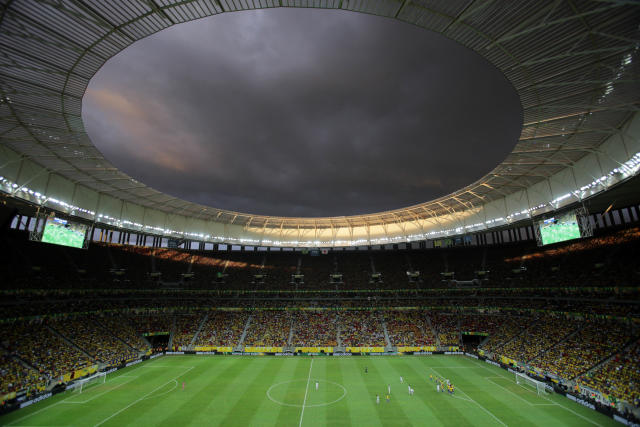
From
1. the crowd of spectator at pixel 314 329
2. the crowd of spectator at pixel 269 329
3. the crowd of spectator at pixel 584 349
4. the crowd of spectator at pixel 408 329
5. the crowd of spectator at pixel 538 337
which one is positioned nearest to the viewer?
the crowd of spectator at pixel 584 349

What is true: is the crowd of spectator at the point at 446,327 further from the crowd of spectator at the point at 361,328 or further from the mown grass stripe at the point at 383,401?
the mown grass stripe at the point at 383,401

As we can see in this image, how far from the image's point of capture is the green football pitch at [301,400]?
74.7 feet

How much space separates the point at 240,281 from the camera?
199 feet

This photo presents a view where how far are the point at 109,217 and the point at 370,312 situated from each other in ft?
132

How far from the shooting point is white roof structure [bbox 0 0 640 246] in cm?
1478

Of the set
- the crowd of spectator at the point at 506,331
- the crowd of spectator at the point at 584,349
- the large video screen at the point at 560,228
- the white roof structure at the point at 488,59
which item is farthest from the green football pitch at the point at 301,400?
the white roof structure at the point at 488,59

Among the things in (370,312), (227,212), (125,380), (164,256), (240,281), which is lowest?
(125,380)

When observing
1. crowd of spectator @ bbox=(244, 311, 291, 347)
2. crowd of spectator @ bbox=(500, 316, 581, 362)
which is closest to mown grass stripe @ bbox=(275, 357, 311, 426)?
crowd of spectator @ bbox=(244, 311, 291, 347)

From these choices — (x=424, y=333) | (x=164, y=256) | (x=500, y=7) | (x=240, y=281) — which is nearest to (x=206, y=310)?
(x=240, y=281)

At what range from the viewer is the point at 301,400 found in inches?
1048

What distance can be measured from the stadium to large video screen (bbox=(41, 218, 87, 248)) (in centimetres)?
16

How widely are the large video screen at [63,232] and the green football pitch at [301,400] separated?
1399cm

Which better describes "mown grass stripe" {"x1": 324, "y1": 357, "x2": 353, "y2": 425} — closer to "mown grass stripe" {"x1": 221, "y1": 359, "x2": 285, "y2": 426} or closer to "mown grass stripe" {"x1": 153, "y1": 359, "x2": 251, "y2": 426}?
"mown grass stripe" {"x1": 221, "y1": 359, "x2": 285, "y2": 426}

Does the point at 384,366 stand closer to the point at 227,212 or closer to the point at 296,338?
the point at 296,338
